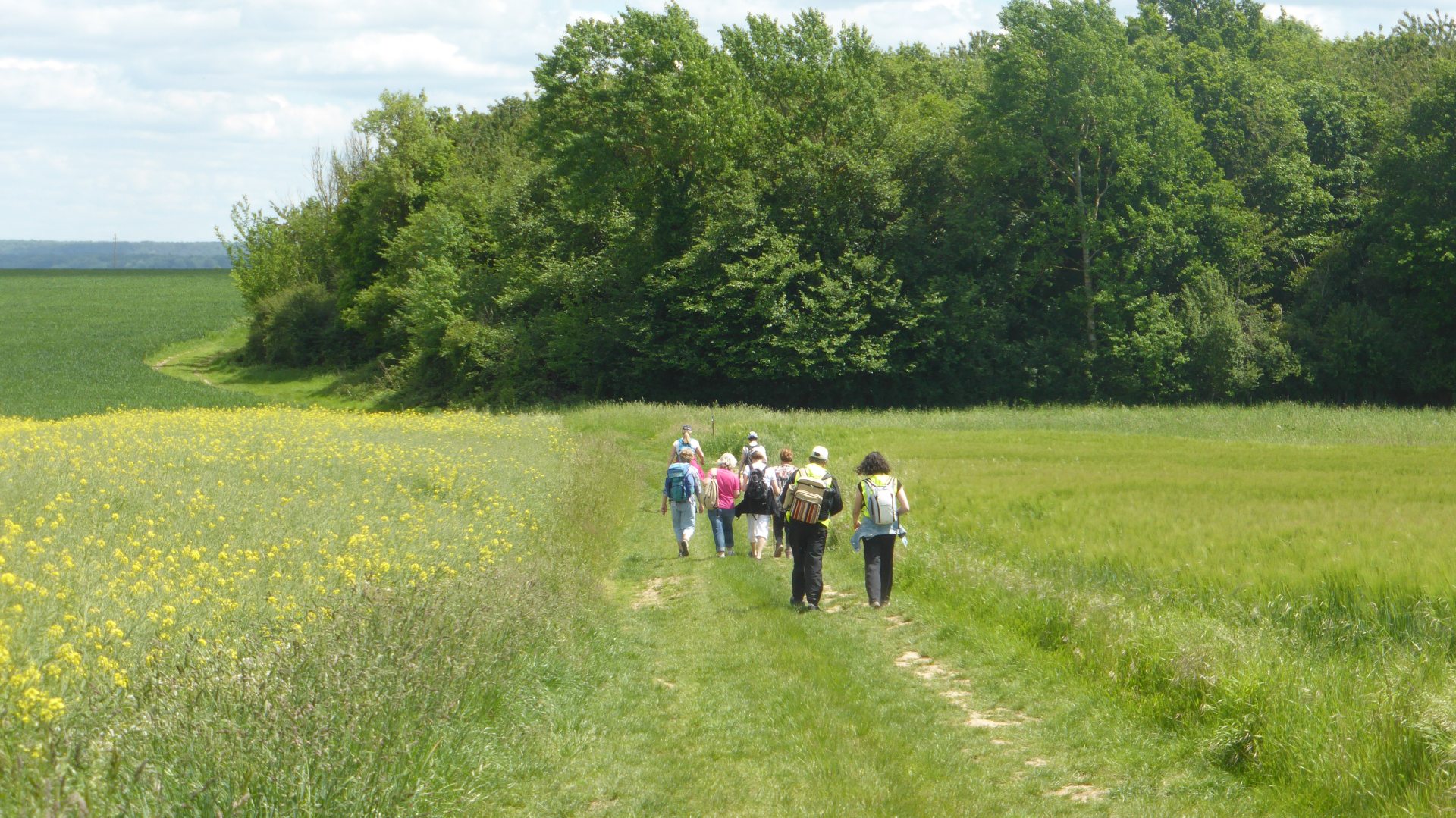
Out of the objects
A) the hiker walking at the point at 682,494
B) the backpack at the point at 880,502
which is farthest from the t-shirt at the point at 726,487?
the backpack at the point at 880,502

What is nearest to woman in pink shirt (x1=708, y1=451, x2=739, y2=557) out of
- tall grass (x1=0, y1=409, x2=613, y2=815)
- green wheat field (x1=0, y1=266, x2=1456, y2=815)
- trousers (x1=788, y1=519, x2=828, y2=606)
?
green wheat field (x1=0, y1=266, x2=1456, y2=815)

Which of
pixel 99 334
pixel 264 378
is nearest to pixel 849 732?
pixel 264 378

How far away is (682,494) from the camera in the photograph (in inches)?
695

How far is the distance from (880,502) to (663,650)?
299 cm

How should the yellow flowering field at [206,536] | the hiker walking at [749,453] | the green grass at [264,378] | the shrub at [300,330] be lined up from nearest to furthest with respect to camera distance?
the yellow flowering field at [206,536], the hiker walking at [749,453], the green grass at [264,378], the shrub at [300,330]

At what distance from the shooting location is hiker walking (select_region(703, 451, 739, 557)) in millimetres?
17953

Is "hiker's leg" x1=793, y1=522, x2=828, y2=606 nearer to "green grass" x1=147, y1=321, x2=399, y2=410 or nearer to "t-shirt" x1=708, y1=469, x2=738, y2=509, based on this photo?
"t-shirt" x1=708, y1=469, x2=738, y2=509

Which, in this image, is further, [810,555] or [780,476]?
[780,476]

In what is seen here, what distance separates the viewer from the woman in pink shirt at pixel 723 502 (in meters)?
18.0

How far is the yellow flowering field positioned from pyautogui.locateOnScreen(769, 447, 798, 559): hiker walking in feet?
10.8

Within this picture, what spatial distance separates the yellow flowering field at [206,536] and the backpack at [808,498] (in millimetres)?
3143

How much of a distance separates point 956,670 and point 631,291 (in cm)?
4469

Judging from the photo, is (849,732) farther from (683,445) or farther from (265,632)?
(683,445)

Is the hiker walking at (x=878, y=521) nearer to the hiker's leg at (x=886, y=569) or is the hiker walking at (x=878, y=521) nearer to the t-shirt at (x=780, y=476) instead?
the hiker's leg at (x=886, y=569)
